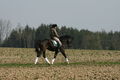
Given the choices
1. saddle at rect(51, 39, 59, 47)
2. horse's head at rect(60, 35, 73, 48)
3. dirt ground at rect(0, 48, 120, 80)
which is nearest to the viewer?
dirt ground at rect(0, 48, 120, 80)

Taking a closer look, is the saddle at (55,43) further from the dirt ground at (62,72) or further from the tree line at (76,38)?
the tree line at (76,38)

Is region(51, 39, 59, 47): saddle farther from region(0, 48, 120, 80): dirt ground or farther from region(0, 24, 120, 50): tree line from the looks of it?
region(0, 24, 120, 50): tree line

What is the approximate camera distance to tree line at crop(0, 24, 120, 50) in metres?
109

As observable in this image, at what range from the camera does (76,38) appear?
382 ft

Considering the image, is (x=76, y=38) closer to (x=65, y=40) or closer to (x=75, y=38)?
(x=75, y=38)

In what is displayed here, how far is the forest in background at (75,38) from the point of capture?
109m

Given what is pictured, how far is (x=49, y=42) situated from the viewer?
2112 centimetres

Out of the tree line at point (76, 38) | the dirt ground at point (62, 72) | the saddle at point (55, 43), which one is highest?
the tree line at point (76, 38)

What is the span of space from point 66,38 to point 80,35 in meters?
96.3

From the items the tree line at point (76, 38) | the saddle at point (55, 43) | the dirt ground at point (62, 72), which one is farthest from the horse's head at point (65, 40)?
the tree line at point (76, 38)

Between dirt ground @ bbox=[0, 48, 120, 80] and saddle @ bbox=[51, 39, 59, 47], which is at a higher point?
saddle @ bbox=[51, 39, 59, 47]

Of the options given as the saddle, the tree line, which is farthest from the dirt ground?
the tree line

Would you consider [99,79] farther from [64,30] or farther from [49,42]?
[64,30]

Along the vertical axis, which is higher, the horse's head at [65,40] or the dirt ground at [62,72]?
the horse's head at [65,40]
